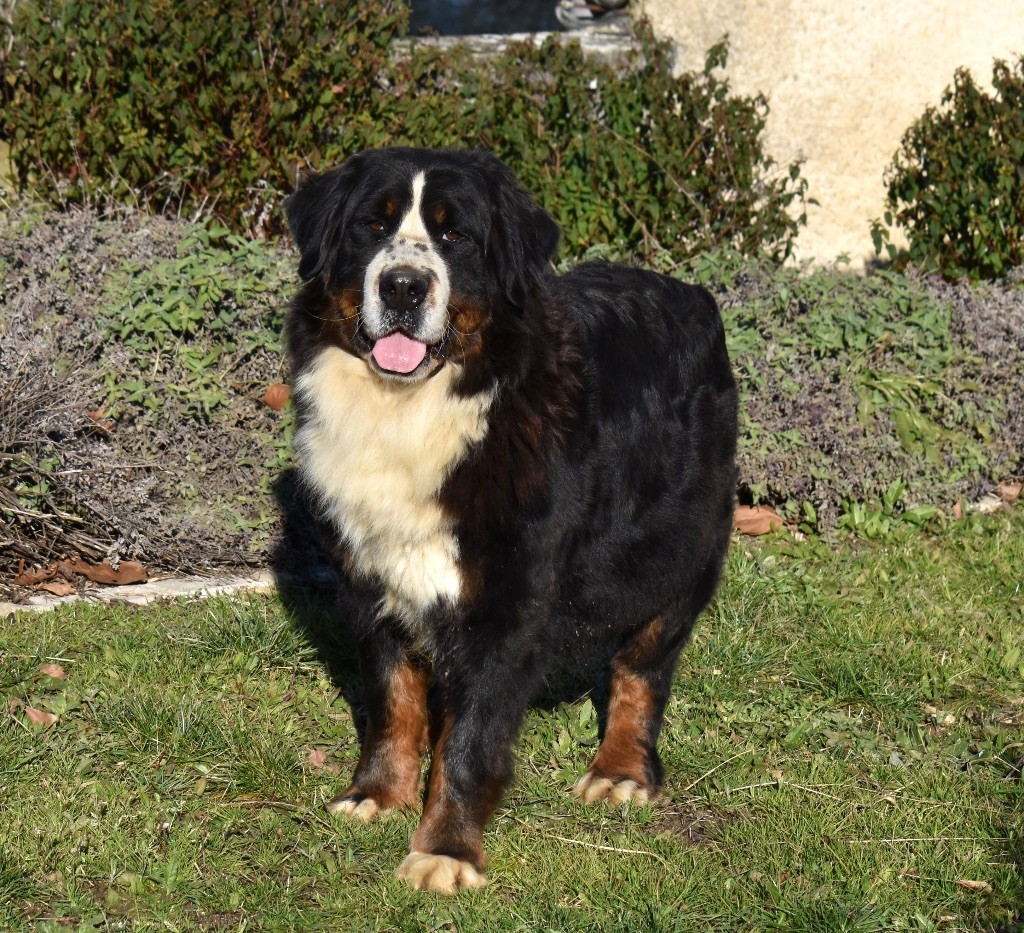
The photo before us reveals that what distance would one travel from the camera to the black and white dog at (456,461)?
3531 millimetres

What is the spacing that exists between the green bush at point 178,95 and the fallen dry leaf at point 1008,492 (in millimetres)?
4022

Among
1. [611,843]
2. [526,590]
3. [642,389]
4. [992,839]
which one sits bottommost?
[611,843]

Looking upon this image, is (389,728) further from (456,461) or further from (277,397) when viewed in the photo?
(277,397)

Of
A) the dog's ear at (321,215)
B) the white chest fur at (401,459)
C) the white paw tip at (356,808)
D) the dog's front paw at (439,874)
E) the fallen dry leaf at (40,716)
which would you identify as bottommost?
the fallen dry leaf at (40,716)

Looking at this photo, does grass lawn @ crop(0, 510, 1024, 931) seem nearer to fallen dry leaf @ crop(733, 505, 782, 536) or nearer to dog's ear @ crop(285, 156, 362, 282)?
fallen dry leaf @ crop(733, 505, 782, 536)

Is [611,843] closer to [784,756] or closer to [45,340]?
[784,756]

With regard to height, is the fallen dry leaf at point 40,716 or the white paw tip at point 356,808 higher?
the white paw tip at point 356,808

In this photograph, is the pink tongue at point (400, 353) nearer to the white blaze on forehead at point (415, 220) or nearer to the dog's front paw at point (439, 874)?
the white blaze on forehead at point (415, 220)

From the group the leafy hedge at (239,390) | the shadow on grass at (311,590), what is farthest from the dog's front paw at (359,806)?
the leafy hedge at (239,390)

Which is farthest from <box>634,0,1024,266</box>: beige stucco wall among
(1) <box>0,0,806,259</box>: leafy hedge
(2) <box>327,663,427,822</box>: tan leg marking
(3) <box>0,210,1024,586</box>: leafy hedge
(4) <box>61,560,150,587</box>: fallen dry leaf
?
(2) <box>327,663,427,822</box>: tan leg marking

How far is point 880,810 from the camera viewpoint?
12.7 ft

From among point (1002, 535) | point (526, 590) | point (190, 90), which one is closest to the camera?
point (526, 590)

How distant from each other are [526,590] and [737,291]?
3274mm

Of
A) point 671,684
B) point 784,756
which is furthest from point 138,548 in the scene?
point 784,756
